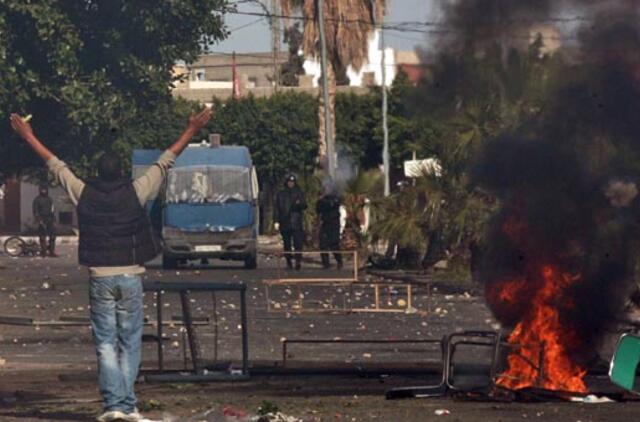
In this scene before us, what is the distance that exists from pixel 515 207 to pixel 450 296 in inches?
480

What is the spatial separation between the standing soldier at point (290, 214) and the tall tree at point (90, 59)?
544 cm

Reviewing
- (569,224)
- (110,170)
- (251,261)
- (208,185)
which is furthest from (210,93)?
(110,170)

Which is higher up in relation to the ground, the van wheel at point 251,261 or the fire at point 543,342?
the fire at point 543,342

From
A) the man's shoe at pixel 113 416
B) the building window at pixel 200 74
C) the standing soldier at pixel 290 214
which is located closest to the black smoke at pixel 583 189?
the man's shoe at pixel 113 416

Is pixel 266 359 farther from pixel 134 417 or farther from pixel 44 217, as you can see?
pixel 44 217

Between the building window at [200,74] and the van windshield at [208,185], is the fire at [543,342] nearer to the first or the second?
the van windshield at [208,185]

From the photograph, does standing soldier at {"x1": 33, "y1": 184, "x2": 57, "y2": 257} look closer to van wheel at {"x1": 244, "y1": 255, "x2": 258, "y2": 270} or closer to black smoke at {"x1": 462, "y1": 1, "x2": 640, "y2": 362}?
van wheel at {"x1": 244, "y1": 255, "x2": 258, "y2": 270}

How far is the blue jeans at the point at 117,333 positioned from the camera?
35.8 ft

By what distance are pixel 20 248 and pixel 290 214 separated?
427 inches

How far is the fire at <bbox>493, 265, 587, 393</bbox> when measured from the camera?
1212cm

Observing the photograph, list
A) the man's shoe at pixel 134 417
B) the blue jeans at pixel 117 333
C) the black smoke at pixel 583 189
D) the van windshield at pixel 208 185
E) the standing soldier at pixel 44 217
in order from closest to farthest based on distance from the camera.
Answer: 1. the man's shoe at pixel 134 417
2. the blue jeans at pixel 117 333
3. the black smoke at pixel 583 189
4. the van windshield at pixel 208 185
5. the standing soldier at pixel 44 217

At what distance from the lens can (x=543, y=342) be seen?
12.2 m

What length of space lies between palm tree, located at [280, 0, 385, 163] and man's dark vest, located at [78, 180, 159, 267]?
1387 inches

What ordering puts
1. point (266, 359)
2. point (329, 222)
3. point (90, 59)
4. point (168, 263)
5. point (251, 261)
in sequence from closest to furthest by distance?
point (266, 359), point (329, 222), point (251, 261), point (168, 263), point (90, 59)
